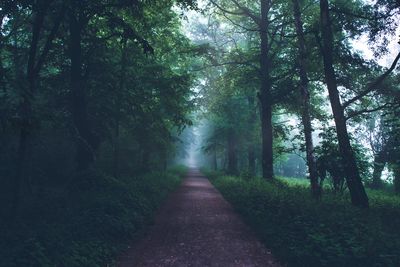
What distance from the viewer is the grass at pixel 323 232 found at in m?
6.62

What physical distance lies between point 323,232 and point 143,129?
1296 cm

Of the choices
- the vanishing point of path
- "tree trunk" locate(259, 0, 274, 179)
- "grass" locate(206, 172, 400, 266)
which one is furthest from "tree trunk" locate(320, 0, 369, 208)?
"tree trunk" locate(259, 0, 274, 179)

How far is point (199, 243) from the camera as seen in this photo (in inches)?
356

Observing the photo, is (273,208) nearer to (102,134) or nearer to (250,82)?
(102,134)

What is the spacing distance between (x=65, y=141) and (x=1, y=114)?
9.59 meters

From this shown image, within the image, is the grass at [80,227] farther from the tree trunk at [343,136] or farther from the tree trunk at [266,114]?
the tree trunk at [266,114]

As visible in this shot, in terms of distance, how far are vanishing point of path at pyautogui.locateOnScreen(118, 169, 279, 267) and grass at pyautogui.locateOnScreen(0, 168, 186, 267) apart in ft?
1.81

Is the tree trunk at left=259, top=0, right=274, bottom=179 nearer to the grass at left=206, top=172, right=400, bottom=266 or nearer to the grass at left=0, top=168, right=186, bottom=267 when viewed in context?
the grass at left=206, top=172, right=400, bottom=266

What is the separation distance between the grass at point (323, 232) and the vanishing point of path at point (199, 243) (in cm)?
49

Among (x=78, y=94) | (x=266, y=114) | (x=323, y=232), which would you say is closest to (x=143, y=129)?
(x=78, y=94)

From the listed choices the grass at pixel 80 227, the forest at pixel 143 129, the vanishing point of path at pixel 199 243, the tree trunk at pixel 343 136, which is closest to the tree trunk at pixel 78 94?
the forest at pixel 143 129

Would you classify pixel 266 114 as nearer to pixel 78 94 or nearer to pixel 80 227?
pixel 78 94

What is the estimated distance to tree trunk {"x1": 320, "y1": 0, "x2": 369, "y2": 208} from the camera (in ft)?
38.2

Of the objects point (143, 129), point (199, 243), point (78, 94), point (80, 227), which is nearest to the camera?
point (80, 227)
